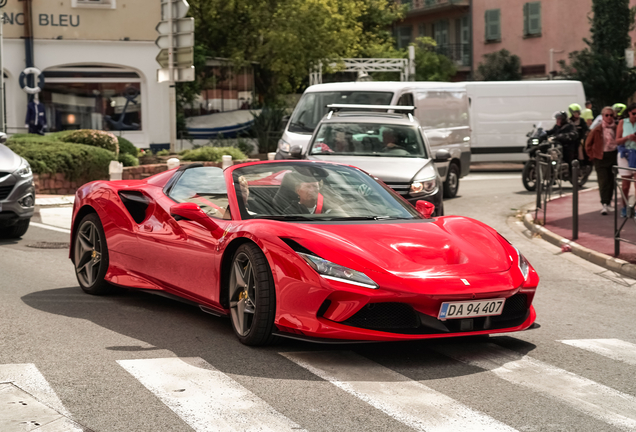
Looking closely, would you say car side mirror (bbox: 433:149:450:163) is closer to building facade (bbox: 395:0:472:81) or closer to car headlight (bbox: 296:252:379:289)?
car headlight (bbox: 296:252:379:289)

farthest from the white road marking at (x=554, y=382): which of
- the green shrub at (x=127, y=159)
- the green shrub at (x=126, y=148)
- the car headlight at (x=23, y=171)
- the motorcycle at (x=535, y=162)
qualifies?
the green shrub at (x=126, y=148)

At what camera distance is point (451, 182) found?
66.3 ft

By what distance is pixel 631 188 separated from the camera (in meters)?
11.9

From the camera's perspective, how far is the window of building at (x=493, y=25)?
51.6 meters

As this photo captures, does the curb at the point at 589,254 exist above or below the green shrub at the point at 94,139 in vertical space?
below

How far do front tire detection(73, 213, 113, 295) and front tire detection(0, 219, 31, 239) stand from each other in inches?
181

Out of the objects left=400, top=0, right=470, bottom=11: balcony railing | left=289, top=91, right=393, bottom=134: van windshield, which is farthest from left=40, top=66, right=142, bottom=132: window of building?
left=400, top=0, right=470, bottom=11: balcony railing

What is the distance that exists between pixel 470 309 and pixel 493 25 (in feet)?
157

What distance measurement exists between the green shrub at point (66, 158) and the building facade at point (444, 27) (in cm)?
3549

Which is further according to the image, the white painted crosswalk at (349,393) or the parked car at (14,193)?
the parked car at (14,193)

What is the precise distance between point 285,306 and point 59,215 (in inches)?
459

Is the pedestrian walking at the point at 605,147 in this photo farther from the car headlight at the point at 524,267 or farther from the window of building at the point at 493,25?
the window of building at the point at 493,25

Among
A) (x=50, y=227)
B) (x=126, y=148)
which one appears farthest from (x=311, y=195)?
(x=126, y=148)

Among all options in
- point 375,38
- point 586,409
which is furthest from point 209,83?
point 586,409
